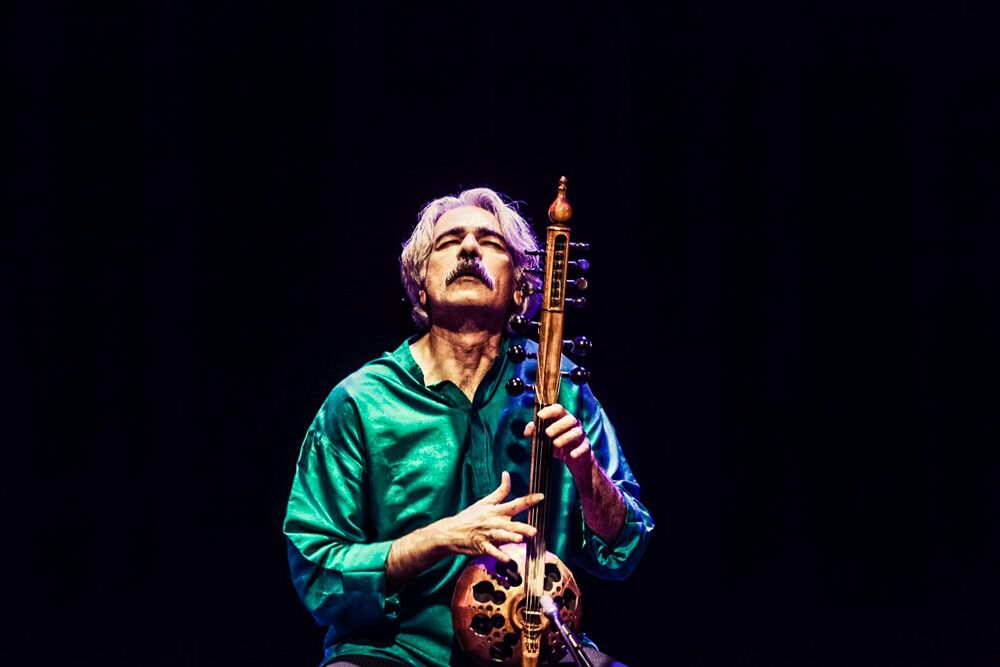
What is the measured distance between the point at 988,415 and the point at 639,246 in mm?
1254

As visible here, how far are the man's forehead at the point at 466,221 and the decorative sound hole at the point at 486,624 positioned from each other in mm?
835

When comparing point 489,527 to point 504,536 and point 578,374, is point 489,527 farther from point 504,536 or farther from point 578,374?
point 578,374

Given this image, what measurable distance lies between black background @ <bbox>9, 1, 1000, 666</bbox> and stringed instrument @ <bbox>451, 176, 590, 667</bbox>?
0.94 m

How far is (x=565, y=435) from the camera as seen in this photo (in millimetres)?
1718

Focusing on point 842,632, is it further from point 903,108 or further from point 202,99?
point 202,99

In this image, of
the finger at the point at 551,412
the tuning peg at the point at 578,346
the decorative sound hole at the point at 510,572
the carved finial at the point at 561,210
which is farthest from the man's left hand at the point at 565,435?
the carved finial at the point at 561,210

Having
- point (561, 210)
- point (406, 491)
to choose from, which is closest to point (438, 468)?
point (406, 491)

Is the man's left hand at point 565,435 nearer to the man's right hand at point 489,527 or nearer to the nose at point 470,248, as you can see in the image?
the man's right hand at point 489,527

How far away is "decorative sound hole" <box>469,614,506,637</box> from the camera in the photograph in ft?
5.68

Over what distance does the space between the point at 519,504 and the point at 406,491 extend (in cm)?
40

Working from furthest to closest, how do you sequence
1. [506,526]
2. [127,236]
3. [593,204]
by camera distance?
[593,204] < [127,236] < [506,526]

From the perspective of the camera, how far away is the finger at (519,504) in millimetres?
1681

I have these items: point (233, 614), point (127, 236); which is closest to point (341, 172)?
point (127, 236)

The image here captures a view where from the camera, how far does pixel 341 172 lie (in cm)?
270
